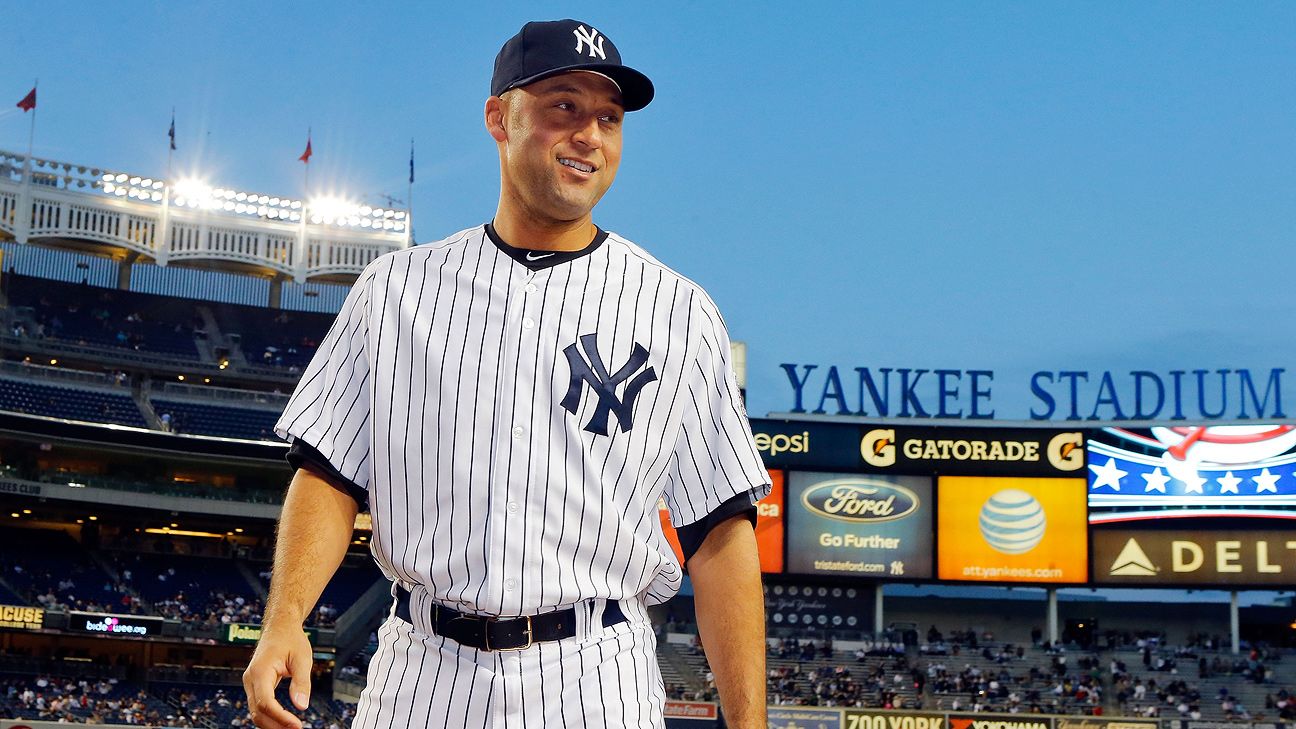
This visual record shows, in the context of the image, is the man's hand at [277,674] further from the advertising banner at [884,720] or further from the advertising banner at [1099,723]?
the advertising banner at [1099,723]

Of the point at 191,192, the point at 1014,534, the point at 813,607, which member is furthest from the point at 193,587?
the point at 1014,534

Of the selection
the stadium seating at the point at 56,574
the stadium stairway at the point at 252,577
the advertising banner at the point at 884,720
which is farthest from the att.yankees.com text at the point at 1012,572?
the stadium seating at the point at 56,574

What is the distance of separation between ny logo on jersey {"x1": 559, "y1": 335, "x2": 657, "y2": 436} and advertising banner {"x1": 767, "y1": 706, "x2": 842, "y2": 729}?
29.6 m

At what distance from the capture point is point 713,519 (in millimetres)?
2969

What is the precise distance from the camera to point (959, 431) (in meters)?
36.8

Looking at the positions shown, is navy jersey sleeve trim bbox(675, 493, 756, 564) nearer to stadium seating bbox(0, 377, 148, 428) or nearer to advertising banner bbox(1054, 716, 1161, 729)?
advertising banner bbox(1054, 716, 1161, 729)

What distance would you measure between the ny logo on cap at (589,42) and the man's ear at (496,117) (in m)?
0.24

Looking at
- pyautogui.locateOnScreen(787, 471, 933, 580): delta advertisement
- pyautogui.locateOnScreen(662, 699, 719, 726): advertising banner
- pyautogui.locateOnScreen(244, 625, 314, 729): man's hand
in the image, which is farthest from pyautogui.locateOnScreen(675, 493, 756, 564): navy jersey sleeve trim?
pyautogui.locateOnScreen(787, 471, 933, 580): delta advertisement

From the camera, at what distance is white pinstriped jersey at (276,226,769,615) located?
2.76 meters

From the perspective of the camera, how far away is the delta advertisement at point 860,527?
36.5 metres

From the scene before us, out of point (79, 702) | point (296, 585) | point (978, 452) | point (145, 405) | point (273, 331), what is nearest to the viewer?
point (296, 585)

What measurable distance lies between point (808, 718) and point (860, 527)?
6844mm

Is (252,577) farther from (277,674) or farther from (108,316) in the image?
(277,674)

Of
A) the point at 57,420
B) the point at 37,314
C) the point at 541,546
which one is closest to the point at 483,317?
the point at 541,546
